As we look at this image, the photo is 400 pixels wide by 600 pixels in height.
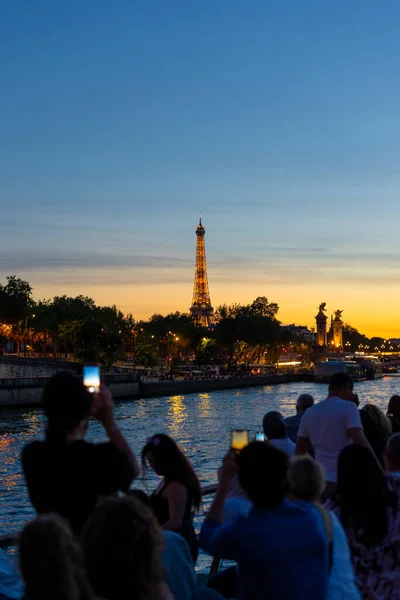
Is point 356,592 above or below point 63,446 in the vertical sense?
below

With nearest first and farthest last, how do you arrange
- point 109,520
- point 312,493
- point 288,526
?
point 109,520
point 288,526
point 312,493

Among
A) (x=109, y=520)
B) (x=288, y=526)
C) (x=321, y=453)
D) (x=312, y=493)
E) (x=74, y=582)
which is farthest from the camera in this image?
(x=321, y=453)

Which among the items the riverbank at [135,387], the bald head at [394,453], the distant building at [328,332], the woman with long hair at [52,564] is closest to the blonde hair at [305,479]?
the bald head at [394,453]

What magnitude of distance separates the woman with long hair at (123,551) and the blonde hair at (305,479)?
1.68 metres

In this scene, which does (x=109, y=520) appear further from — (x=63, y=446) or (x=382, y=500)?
(x=382, y=500)

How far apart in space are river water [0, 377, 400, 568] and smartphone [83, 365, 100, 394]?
1001cm

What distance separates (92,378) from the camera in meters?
4.42

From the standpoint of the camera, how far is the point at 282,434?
6961 mm

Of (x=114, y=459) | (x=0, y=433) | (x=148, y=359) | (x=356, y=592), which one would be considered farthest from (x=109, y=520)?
(x=148, y=359)

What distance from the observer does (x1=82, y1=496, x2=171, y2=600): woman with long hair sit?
2.52 m

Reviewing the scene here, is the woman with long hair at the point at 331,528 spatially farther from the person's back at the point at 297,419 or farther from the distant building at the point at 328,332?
the distant building at the point at 328,332

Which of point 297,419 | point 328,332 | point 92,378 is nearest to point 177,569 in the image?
point 92,378

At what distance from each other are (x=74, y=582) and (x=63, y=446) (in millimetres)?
1561

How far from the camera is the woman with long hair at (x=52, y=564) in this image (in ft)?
7.58
